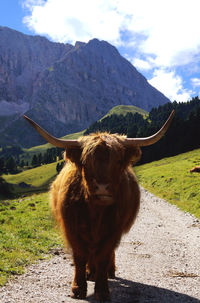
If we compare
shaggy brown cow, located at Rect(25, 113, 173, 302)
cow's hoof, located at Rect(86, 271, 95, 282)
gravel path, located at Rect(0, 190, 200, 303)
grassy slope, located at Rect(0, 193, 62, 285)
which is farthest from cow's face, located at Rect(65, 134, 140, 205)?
grassy slope, located at Rect(0, 193, 62, 285)

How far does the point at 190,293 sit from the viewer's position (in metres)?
6.94

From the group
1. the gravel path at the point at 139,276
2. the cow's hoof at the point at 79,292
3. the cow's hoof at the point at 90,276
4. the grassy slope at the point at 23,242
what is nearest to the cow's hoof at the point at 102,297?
the gravel path at the point at 139,276

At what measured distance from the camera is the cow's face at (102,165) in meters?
5.34

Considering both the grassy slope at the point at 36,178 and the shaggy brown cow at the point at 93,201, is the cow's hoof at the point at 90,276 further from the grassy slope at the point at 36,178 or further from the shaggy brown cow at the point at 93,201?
the grassy slope at the point at 36,178

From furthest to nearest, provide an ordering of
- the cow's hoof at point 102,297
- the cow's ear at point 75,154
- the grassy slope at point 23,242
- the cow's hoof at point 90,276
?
the grassy slope at point 23,242 < the cow's hoof at point 90,276 < the cow's hoof at point 102,297 < the cow's ear at point 75,154

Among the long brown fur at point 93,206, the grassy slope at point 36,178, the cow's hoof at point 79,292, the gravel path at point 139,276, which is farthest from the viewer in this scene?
the grassy slope at point 36,178

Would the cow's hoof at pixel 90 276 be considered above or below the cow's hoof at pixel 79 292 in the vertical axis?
below

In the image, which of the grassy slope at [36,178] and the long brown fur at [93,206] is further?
the grassy slope at [36,178]

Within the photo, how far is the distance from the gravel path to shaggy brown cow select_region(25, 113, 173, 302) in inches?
31.7

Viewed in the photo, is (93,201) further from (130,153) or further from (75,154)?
(130,153)

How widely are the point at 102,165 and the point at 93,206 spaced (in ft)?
3.36

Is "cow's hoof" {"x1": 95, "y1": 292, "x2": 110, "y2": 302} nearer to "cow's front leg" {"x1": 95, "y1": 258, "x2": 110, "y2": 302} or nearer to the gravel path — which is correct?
"cow's front leg" {"x1": 95, "y1": 258, "x2": 110, "y2": 302}

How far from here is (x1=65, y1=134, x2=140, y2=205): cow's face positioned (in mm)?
5340

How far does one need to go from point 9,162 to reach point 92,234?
15696cm
